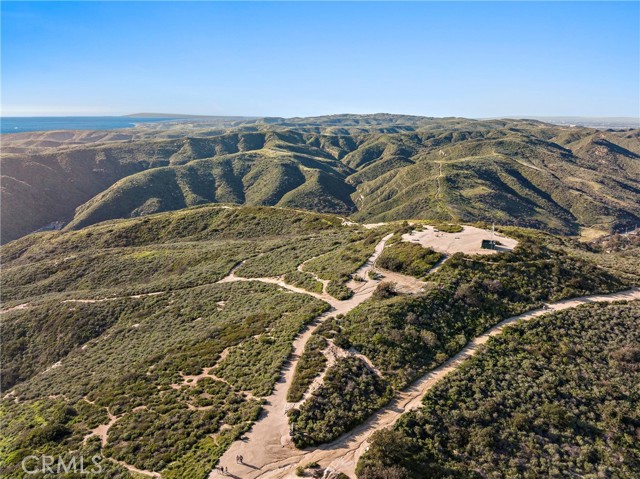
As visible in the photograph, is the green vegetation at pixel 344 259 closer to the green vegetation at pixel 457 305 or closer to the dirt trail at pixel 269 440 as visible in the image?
the green vegetation at pixel 457 305

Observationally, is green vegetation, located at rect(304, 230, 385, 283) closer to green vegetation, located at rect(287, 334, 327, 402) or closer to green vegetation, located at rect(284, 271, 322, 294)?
green vegetation, located at rect(284, 271, 322, 294)

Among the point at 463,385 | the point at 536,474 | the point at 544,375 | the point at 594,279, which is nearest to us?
the point at 536,474

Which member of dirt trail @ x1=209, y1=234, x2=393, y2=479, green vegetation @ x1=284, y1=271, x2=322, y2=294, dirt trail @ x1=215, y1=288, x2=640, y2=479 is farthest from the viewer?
green vegetation @ x1=284, y1=271, x2=322, y2=294

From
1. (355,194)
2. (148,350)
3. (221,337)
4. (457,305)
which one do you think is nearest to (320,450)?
(221,337)

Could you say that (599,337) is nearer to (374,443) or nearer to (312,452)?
(374,443)

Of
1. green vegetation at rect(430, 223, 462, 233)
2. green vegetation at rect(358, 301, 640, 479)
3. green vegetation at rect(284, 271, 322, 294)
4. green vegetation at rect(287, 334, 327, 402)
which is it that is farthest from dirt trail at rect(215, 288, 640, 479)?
green vegetation at rect(430, 223, 462, 233)

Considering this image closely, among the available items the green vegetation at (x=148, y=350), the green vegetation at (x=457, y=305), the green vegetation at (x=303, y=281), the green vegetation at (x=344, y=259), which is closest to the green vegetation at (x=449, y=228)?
the green vegetation at (x=344, y=259)

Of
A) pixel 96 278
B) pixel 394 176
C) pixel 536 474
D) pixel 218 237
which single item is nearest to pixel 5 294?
pixel 96 278
